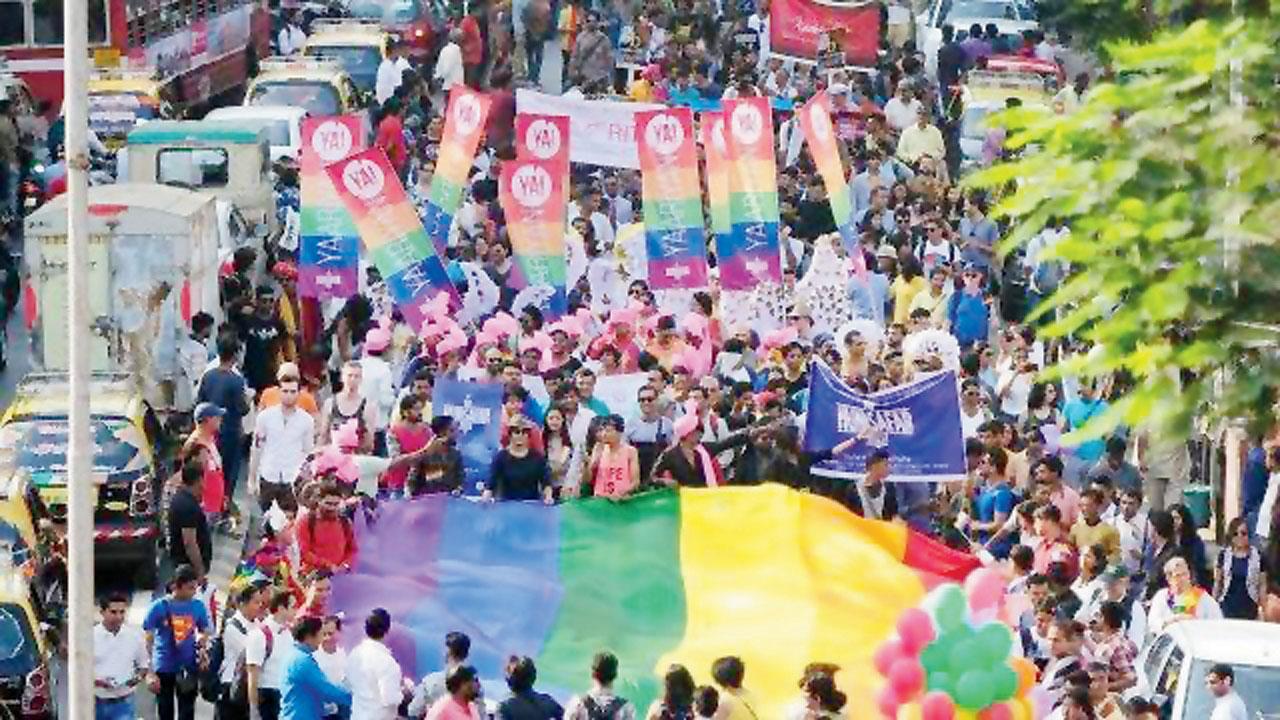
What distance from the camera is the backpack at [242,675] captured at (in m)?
19.9

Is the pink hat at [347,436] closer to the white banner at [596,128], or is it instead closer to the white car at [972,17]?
the white banner at [596,128]

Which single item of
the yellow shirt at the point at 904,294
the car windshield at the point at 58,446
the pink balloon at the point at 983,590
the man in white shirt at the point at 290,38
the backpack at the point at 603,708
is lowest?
the man in white shirt at the point at 290,38

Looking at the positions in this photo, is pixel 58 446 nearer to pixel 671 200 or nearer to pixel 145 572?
pixel 145 572

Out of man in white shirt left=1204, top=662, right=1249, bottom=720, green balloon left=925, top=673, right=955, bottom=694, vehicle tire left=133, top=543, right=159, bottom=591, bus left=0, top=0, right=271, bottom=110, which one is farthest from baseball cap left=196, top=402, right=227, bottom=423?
bus left=0, top=0, right=271, bottom=110

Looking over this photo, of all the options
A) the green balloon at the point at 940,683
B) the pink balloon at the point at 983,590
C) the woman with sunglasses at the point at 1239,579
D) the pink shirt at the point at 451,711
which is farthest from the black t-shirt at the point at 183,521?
the green balloon at the point at 940,683

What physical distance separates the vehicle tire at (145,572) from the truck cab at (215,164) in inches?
381

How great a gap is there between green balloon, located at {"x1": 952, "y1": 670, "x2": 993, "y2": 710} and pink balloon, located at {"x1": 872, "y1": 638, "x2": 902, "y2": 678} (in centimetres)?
52

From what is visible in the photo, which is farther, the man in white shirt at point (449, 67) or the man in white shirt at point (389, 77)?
the man in white shirt at point (449, 67)

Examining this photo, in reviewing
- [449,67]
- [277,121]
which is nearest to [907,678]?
[277,121]

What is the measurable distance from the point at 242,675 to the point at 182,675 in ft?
2.05

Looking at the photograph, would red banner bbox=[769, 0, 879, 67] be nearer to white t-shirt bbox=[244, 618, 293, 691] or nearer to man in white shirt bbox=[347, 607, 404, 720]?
white t-shirt bbox=[244, 618, 293, 691]

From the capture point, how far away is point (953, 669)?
730 inches

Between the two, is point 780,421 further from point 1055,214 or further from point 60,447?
point 1055,214

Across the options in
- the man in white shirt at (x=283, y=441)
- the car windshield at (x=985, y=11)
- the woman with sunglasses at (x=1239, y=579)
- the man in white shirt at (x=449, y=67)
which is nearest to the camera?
the woman with sunglasses at (x=1239, y=579)
